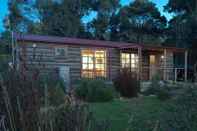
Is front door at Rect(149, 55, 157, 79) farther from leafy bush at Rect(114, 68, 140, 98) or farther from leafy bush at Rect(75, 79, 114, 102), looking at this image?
leafy bush at Rect(75, 79, 114, 102)

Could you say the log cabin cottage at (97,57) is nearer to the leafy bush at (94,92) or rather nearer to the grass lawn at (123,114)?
the leafy bush at (94,92)

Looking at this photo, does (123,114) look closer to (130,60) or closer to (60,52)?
(60,52)

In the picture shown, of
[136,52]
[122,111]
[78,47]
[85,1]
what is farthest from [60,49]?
[85,1]

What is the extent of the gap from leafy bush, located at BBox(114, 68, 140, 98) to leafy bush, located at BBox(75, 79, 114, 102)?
4.13 feet

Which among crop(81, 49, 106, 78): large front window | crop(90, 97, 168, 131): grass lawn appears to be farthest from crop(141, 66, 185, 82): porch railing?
crop(90, 97, 168, 131): grass lawn

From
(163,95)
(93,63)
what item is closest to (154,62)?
(93,63)

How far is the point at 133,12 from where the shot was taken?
33.2 m

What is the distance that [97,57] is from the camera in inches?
784

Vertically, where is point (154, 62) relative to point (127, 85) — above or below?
above

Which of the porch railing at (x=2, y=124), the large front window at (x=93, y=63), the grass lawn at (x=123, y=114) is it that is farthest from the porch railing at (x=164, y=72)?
the porch railing at (x=2, y=124)

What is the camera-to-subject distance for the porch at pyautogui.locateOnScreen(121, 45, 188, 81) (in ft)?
70.1

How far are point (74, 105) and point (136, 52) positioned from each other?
1929cm

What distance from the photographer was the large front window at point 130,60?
2117 cm

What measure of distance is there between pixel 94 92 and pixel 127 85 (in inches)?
78.1
